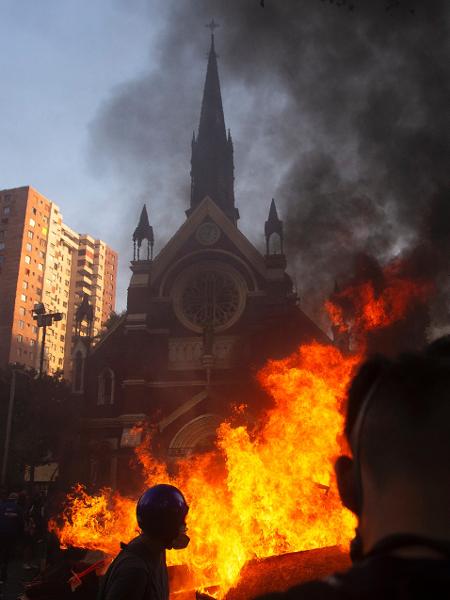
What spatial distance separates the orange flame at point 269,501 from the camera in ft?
26.7

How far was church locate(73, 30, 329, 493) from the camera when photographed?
2283 centimetres

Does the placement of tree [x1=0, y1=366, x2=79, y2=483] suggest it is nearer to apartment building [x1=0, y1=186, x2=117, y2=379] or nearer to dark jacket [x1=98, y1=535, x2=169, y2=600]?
dark jacket [x1=98, y1=535, x2=169, y2=600]

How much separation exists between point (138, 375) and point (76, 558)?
→ 19.7 m

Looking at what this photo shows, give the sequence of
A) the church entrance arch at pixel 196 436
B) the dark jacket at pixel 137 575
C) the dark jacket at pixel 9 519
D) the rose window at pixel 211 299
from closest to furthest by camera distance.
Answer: the dark jacket at pixel 137 575
the dark jacket at pixel 9 519
the church entrance arch at pixel 196 436
the rose window at pixel 211 299

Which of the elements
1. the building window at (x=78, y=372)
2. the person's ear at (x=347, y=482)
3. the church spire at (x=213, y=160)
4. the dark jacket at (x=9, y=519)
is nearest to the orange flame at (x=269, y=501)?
the dark jacket at (x=9, y=519)

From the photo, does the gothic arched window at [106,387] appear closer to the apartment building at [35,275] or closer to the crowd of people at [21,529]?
the crowd of people at [21,529]

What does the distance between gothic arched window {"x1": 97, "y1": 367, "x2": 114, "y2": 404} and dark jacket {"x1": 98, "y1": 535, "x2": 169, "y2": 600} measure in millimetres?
22944

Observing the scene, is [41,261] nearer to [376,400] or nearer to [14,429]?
[14,429]

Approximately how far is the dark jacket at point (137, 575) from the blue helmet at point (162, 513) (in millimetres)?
99

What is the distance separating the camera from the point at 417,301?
1995cm

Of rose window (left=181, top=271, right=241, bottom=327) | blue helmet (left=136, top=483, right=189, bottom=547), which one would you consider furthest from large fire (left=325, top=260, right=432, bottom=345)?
blue helmet (left=136, top=483, right=189, bottom=547)

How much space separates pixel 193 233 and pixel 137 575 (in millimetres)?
24864

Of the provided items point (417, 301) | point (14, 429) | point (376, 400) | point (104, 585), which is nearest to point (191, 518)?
point (104, 585)

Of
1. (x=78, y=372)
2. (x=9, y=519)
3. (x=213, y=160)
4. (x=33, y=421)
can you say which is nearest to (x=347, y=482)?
(x=9, y=519)
